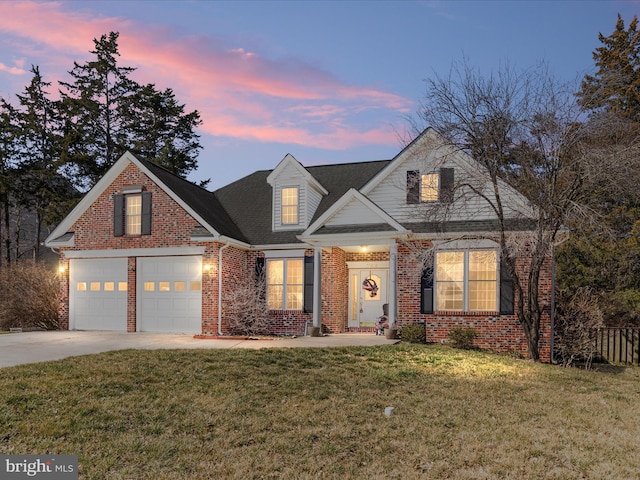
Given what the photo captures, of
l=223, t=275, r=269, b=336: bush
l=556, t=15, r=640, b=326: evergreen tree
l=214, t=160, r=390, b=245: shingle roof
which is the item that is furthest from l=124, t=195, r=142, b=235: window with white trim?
l=556, t=15, r=640, b=326: evergreen tree

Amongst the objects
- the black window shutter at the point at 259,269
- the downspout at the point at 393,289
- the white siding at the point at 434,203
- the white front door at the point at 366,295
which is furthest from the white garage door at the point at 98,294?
the white siding at the point at 434,203

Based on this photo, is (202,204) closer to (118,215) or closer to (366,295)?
(118,215)

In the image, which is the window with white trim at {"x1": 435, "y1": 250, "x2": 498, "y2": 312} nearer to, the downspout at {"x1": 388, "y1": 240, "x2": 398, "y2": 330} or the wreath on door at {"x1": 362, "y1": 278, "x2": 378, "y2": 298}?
→ the downspout at {"x1": 388, "y1": 240, "x2": 398, "y2": 330}

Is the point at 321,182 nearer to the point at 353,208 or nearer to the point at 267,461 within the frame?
the point at 353,208

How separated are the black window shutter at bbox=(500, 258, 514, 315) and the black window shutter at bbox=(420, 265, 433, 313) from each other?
2.08m

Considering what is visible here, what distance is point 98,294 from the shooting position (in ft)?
59.0

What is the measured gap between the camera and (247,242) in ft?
60.1

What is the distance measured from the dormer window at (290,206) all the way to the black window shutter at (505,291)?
7697mm

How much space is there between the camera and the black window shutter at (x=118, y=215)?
1762 cm

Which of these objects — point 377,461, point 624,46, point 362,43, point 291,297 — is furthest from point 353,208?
point 624,46

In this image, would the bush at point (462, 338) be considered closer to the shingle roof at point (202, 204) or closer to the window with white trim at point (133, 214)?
the shingle roof at point (202, 204)

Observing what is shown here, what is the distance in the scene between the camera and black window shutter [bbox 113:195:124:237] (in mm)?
17625

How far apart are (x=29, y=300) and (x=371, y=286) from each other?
12991 mm

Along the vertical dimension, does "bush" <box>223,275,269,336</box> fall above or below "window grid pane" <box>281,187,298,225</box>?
below
